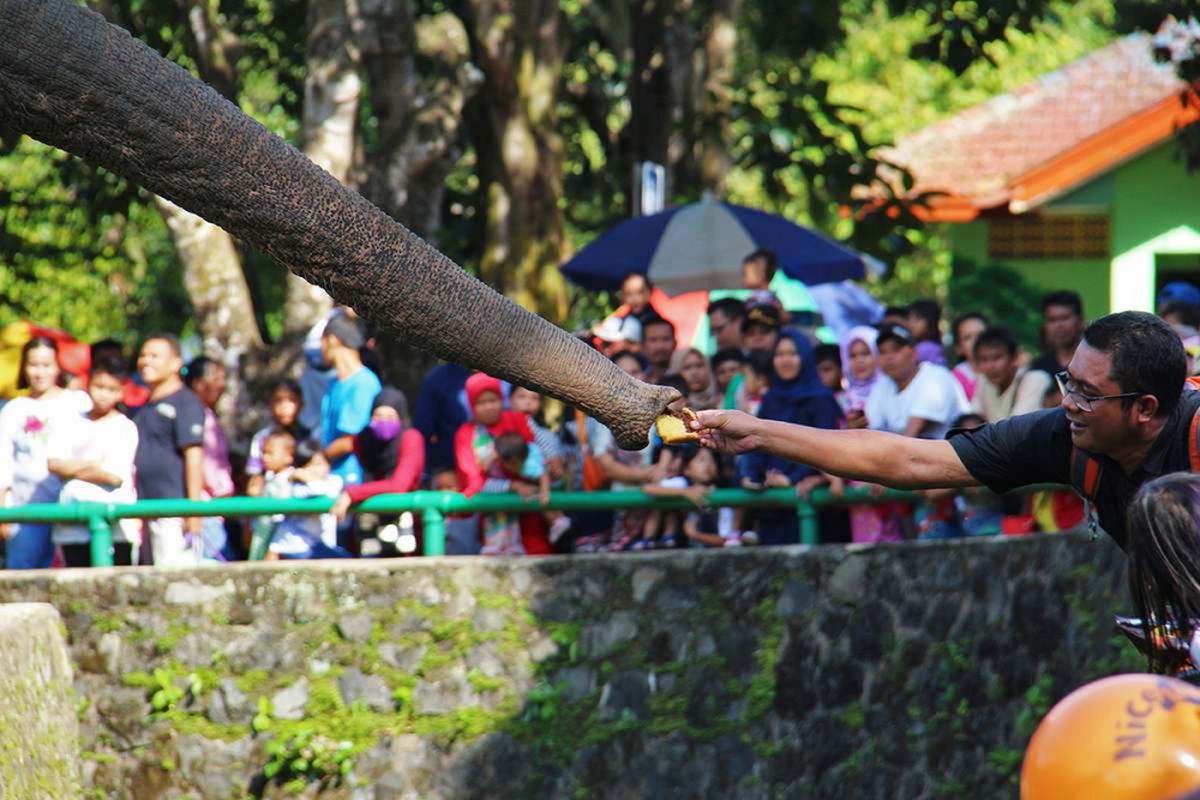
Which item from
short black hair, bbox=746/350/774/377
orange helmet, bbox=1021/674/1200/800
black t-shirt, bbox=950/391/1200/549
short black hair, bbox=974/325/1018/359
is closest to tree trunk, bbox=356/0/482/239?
short black hair, bbox=746/350/774/377

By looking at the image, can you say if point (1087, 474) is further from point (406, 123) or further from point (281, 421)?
point (406, 123)

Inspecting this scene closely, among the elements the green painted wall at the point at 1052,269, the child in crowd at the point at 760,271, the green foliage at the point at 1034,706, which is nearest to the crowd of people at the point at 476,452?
the child in crowd at the point at 760,271

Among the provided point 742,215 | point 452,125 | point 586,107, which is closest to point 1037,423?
point 742,215

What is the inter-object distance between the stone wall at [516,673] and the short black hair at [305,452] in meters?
0.96

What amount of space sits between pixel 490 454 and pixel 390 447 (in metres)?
0.62

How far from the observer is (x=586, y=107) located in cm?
1830

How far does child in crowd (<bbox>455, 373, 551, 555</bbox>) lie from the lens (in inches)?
337

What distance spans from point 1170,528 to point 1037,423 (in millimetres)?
1657

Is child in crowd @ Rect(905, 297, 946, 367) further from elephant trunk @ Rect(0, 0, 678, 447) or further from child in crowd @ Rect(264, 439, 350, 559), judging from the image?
elephant trunk @ Rect(0, 0, 678, 447)

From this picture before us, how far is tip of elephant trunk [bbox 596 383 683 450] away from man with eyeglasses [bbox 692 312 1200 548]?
13.1 inches

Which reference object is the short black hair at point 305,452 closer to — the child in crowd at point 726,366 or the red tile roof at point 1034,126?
the child in crowd at point 726,366

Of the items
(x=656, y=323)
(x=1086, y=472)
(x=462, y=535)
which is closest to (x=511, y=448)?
(x=462, y=535)

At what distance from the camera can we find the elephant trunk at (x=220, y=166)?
408cm

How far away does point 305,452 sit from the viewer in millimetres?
8953
